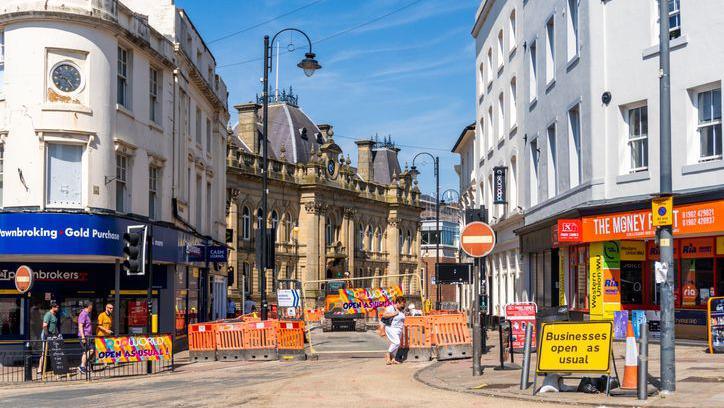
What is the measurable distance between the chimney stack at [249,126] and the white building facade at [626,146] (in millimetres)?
45979

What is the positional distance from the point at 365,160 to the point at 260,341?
72.4 metres

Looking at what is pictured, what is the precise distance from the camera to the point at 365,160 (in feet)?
322

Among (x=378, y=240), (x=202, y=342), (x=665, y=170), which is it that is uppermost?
(x=378, y=240)

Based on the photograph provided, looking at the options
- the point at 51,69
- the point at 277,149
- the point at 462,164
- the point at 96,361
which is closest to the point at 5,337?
the point at 96,361

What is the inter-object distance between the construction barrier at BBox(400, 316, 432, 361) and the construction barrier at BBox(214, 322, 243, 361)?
179 inches

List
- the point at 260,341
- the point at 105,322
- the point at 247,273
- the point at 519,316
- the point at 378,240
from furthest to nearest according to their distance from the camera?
the point at 378,240 → the point at 247,273 → the point at 260,341 → the point at 105,322 → the point at 519,316

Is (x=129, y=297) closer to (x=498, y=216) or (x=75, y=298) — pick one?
(x=75, y=298)

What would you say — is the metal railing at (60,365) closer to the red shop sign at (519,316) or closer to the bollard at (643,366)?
the red shop sign at (519,316)

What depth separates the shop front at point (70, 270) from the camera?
78.8ft

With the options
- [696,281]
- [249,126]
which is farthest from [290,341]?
[249,126]

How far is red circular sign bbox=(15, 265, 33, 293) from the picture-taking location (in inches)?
912

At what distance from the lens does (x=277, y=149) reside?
82.1 m

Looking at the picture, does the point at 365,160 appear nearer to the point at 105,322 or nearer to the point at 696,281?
the point at 105,322

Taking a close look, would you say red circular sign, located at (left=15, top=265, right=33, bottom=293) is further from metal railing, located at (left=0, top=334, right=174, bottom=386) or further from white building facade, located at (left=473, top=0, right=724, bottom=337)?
white building facade, located at (left=473, top=0, right=724, bottom=337)
